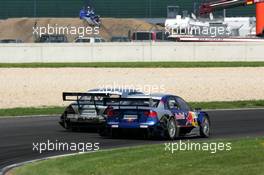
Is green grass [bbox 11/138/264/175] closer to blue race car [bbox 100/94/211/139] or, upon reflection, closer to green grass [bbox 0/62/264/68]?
blue race car [bbox 100/94/211/139]

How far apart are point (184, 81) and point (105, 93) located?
15.0 m

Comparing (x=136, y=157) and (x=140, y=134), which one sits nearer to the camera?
(x=136, y=157)

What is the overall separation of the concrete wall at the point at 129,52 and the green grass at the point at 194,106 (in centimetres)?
1289

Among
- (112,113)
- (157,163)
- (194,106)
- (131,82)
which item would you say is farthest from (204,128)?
(131,82)

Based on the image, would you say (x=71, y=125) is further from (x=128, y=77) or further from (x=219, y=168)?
(x=128, y=77)

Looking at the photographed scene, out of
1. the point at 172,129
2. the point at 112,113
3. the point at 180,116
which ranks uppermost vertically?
the point at 112,113

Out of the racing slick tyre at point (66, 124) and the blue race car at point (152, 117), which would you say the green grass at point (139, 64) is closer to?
the racing slick tyre at point (66, 124)

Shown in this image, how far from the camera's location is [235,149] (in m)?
16.3

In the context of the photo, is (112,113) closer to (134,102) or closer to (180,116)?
(134,102)

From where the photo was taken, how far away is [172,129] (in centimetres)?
2069

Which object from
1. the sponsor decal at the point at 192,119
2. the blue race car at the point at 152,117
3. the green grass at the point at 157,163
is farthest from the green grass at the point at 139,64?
the green grass at the point at 157,163

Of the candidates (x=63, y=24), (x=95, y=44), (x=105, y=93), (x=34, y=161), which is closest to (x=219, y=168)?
(x=34, y=161)

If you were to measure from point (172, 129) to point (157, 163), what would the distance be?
6.23m

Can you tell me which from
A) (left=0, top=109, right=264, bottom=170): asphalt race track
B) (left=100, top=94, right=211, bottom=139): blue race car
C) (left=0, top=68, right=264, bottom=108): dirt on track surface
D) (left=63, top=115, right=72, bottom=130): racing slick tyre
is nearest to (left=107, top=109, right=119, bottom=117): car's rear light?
(left=100, top=94, right=211, bottom=139): blue race car
